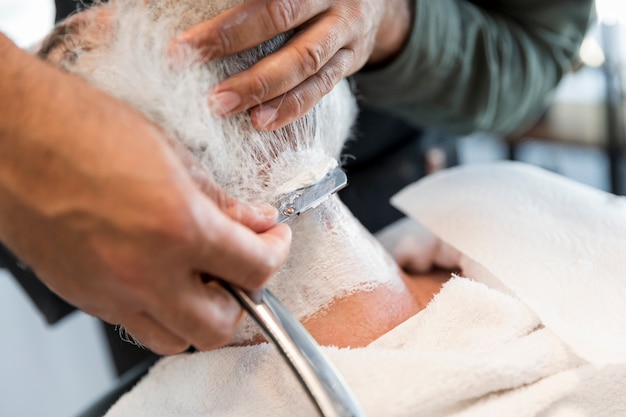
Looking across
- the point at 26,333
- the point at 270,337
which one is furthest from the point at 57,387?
the point at 270,337

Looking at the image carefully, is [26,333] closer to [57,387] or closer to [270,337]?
[57,387]

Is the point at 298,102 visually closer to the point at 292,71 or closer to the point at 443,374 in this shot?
the point at 292,71

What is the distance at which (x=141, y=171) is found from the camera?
425 millimetres

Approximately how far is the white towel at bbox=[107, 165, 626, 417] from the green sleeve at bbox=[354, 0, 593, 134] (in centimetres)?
38

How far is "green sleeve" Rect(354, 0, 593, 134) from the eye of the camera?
43.8 inches

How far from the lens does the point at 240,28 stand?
0.59 m

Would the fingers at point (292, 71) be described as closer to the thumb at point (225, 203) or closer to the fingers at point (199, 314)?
the thumb at point (225, 203)

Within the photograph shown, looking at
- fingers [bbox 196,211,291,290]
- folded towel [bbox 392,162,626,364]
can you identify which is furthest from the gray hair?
folded towel [bbox 392,162,626,364]

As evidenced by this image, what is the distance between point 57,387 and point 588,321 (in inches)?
63.3

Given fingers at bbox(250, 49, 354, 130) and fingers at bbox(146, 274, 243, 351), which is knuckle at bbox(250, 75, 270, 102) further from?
Answer: fingers at bbox(146, 274, 243, 351)

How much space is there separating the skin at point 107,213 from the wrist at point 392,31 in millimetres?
605

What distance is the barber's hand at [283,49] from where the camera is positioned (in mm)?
584

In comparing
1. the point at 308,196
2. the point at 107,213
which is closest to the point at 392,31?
the point at 308,196

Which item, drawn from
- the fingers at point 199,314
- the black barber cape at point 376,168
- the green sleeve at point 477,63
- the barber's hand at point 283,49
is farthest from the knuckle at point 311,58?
the black barber cape at point 376,168
